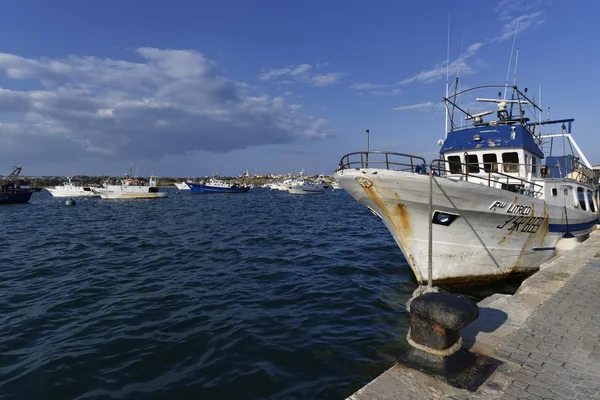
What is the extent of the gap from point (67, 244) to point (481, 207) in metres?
19.0

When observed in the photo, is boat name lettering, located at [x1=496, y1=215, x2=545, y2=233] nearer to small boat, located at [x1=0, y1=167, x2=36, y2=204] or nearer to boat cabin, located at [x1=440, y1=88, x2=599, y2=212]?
boat cabin, located at [x1=440, y1=88, x2=599, y2=212]

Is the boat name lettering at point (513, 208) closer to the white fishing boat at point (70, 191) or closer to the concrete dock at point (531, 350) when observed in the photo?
the concrete dock at point (531, 350)

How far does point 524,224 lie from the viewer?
9.77 m

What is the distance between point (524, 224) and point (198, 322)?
950cm

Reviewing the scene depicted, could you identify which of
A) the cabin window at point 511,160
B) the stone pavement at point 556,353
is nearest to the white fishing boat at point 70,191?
the cabin window at point 511,160

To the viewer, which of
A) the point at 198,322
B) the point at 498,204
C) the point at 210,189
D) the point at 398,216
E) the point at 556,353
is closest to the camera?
the point at 556,353

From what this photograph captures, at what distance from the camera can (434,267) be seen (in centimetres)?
987

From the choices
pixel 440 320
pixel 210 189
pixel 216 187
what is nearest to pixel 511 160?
pixel 440 320

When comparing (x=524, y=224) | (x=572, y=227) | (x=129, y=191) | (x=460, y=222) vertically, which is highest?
(x=129, y=191)

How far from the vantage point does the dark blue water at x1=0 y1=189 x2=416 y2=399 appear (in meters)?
5.25

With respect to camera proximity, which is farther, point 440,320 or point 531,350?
point 531,350

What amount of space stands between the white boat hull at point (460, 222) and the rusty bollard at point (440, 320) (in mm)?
4770

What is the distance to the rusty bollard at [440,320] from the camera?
3.93 metres

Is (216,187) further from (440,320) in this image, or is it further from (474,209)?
(440,320)
